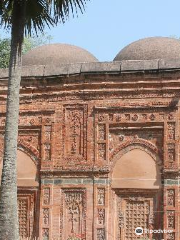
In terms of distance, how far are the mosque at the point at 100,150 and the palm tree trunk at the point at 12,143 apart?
10.7ft

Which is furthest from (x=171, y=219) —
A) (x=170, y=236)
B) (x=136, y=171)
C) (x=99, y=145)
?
(x=99, y=145)

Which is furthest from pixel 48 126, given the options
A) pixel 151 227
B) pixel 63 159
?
pixel 151 227

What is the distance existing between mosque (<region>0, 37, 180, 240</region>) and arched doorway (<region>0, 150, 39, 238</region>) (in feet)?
0.07

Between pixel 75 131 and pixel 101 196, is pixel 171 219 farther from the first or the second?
pixel 75 131

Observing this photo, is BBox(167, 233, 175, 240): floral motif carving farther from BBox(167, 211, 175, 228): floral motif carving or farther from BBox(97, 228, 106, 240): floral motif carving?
BBox(97, 228, 106, 240): floral motif carving

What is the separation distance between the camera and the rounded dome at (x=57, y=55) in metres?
13.6

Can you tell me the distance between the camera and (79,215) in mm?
11344

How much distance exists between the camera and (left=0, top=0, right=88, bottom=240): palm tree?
8.02m

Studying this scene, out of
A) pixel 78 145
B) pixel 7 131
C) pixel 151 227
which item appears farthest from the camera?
pixel 78 145

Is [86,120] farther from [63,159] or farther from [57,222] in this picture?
[57,222]

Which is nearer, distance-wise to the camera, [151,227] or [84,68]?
[151,227]

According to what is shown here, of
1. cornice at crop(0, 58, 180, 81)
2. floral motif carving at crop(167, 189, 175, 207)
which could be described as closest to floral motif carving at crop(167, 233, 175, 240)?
floral motif carving at crop(167, 189, 175, 207)

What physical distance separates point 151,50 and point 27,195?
175 inches

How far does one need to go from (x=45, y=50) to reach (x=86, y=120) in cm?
314
